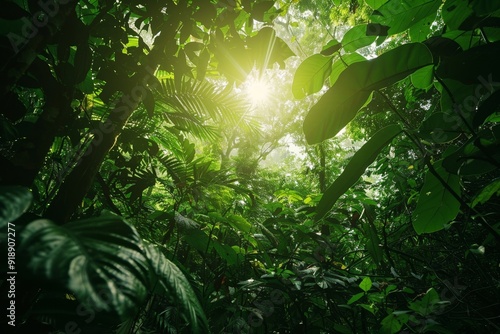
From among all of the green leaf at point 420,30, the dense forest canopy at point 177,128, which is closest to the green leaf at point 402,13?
the dense forest canopy at point 177,128

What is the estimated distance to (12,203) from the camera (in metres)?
0.29

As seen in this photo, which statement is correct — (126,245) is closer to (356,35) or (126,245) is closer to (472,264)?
(356,35)

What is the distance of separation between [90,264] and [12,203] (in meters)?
0.12

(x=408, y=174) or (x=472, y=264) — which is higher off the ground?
(x=408, y=174)

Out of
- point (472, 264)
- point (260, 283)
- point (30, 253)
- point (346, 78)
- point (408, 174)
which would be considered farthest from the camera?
point (408, 174)

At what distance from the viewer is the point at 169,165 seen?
181 centimetres

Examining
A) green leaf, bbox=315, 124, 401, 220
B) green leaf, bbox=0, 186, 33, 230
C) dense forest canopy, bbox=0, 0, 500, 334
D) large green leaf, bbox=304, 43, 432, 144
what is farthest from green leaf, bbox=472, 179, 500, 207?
green leaf, bbox=0, 186, 33, 230

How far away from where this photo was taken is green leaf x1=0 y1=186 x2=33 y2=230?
0.90ft

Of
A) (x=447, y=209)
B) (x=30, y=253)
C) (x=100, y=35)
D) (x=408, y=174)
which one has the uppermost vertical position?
(x=408, y=174)

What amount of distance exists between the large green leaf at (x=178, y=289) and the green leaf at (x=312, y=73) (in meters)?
0.86

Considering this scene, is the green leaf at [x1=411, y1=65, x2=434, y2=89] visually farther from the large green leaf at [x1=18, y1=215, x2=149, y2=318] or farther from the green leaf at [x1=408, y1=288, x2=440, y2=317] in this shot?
the large green leaf at [x1=18, y1=215, x2=149, y2=318]

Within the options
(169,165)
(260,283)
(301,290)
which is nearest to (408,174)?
(301,290)

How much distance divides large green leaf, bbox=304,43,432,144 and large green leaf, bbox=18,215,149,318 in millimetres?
671

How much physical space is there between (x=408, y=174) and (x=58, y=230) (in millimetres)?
3185
